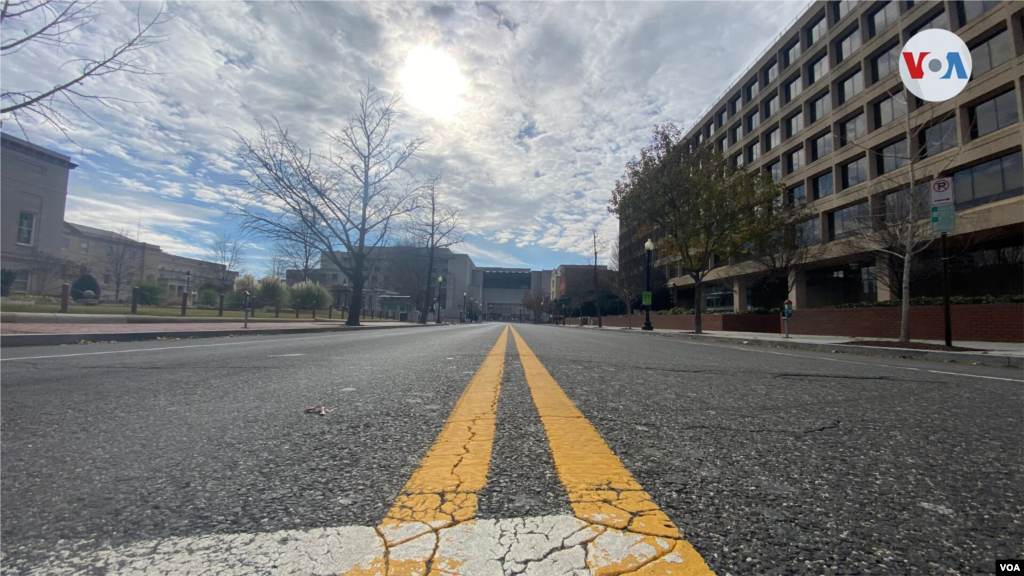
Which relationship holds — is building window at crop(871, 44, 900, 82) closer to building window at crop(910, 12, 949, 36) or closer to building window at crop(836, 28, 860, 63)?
building window at crop(910, 12, 949, 36)

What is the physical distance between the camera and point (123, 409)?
7.37 feet

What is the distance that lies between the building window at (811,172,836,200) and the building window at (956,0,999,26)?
8.57 m

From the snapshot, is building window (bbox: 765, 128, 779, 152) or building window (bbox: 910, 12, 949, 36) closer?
building window (bbox: 910, 12, 949, 36)

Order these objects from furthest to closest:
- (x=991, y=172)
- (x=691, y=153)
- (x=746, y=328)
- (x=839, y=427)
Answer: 1. (x=746, y=328)
2. (x=691, y=153)
3. (x=991, y=172)
4. (x=839, y=427)

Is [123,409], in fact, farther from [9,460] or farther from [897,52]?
[897,52]

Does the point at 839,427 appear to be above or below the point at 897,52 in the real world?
below

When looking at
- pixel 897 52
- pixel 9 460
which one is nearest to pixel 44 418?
pixel 9 460

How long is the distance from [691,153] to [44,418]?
23585mm

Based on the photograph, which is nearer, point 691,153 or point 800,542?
point 800,542

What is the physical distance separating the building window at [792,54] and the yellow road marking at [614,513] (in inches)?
1431

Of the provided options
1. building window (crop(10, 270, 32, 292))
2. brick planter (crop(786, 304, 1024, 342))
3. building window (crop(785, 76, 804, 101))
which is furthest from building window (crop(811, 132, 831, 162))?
building window (crop(10, 270, 32, 292))

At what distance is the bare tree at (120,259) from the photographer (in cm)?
4303

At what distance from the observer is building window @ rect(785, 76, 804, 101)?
96.1 feet

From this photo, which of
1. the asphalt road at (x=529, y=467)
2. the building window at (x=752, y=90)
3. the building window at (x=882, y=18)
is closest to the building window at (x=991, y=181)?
the building window at (x=882, y=18)
